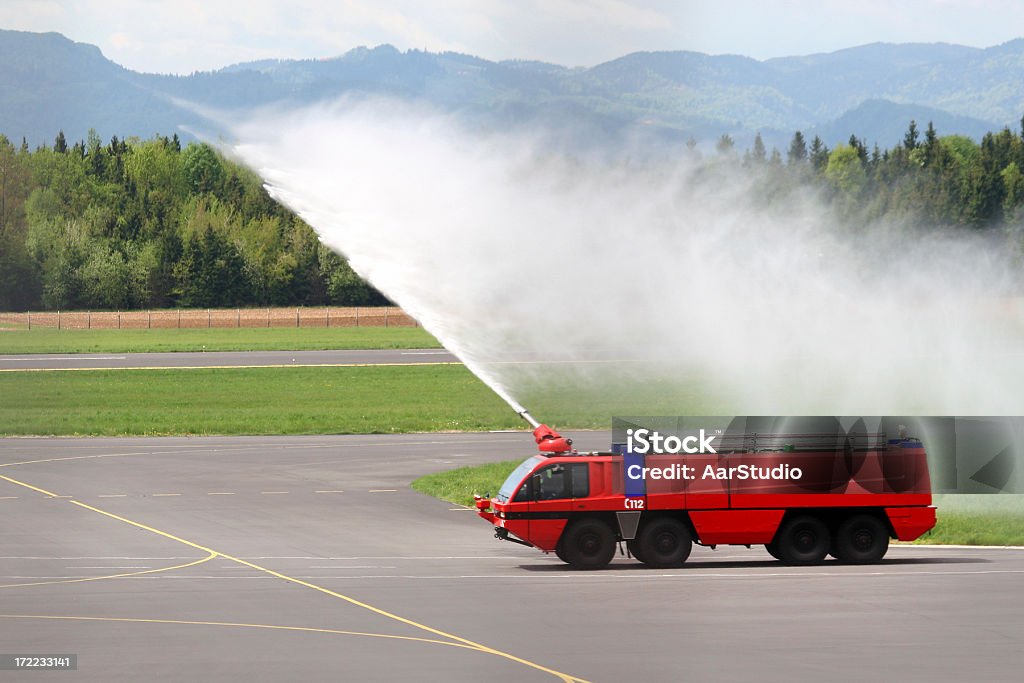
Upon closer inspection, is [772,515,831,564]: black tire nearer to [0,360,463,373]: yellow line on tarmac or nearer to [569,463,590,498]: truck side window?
[569,463,590,498]: truck side window

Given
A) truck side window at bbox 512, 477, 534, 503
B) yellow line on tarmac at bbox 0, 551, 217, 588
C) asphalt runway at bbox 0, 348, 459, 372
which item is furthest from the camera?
asphalt runway at bbox 0, 348, 459, 372

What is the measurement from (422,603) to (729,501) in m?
7.22

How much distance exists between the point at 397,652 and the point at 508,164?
110 feet

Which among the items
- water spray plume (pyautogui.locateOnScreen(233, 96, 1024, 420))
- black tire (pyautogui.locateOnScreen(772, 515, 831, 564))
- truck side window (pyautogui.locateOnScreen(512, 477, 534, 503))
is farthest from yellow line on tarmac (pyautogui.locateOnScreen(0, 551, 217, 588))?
black tire (pyautogui.locateOnScreen(772, 515, 831, 564))

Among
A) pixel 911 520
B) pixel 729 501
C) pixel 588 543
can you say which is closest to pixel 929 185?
pixel 911 520

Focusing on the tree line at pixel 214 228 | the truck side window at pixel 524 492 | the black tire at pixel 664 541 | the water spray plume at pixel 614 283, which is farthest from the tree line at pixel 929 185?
the truck side window at pixel 524 492

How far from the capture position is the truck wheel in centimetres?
2845

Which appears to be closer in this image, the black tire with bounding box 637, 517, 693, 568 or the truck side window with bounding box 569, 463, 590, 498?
the truck side window with bounding box 569, 463, 590, 498

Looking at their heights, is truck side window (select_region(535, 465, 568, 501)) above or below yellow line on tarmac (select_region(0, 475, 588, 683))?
A: above

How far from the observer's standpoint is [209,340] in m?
122

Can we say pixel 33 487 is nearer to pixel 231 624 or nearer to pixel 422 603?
pixel 422 603

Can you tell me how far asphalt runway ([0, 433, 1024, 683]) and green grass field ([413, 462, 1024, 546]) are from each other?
126cm

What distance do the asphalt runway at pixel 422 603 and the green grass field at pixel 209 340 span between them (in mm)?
72363

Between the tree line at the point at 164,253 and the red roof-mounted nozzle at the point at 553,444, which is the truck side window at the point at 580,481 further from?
the tree line at the point at 164,253
